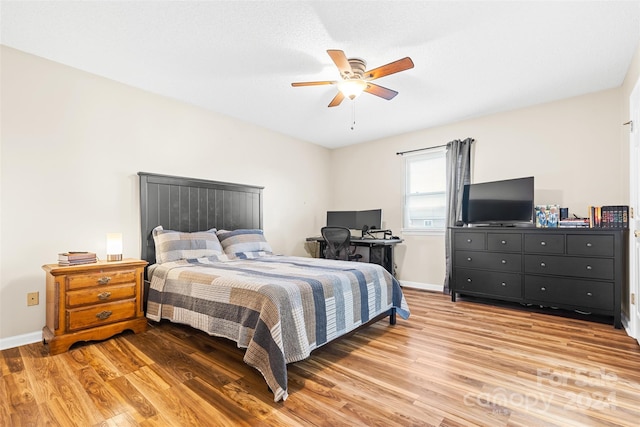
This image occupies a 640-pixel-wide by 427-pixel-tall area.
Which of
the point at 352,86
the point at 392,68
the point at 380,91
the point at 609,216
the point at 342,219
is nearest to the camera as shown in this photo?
the point at 392,68

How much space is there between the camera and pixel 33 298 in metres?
2.64

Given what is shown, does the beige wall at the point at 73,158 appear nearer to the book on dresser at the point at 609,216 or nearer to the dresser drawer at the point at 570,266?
the dresser drawer at the point at 570,266

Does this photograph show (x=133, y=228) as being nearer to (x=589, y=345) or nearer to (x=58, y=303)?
(x=58, y=303)

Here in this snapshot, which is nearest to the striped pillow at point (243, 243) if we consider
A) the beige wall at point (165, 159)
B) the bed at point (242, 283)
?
the bed at point (242, 283)

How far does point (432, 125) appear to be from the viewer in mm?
4590

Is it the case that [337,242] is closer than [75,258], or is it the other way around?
[75,258]

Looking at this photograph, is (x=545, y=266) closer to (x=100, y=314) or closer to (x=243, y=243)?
(x=243, y=243)

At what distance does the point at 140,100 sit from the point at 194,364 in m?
2.80

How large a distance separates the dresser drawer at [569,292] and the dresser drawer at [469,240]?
23.8 inches

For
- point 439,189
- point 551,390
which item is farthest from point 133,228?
point 439,189

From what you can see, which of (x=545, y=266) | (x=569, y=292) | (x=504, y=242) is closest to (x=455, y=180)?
(x=504, y=242)

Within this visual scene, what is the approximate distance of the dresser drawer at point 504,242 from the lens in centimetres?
353

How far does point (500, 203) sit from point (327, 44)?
9.26 feet

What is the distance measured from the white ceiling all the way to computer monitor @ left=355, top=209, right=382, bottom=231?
192 cm
